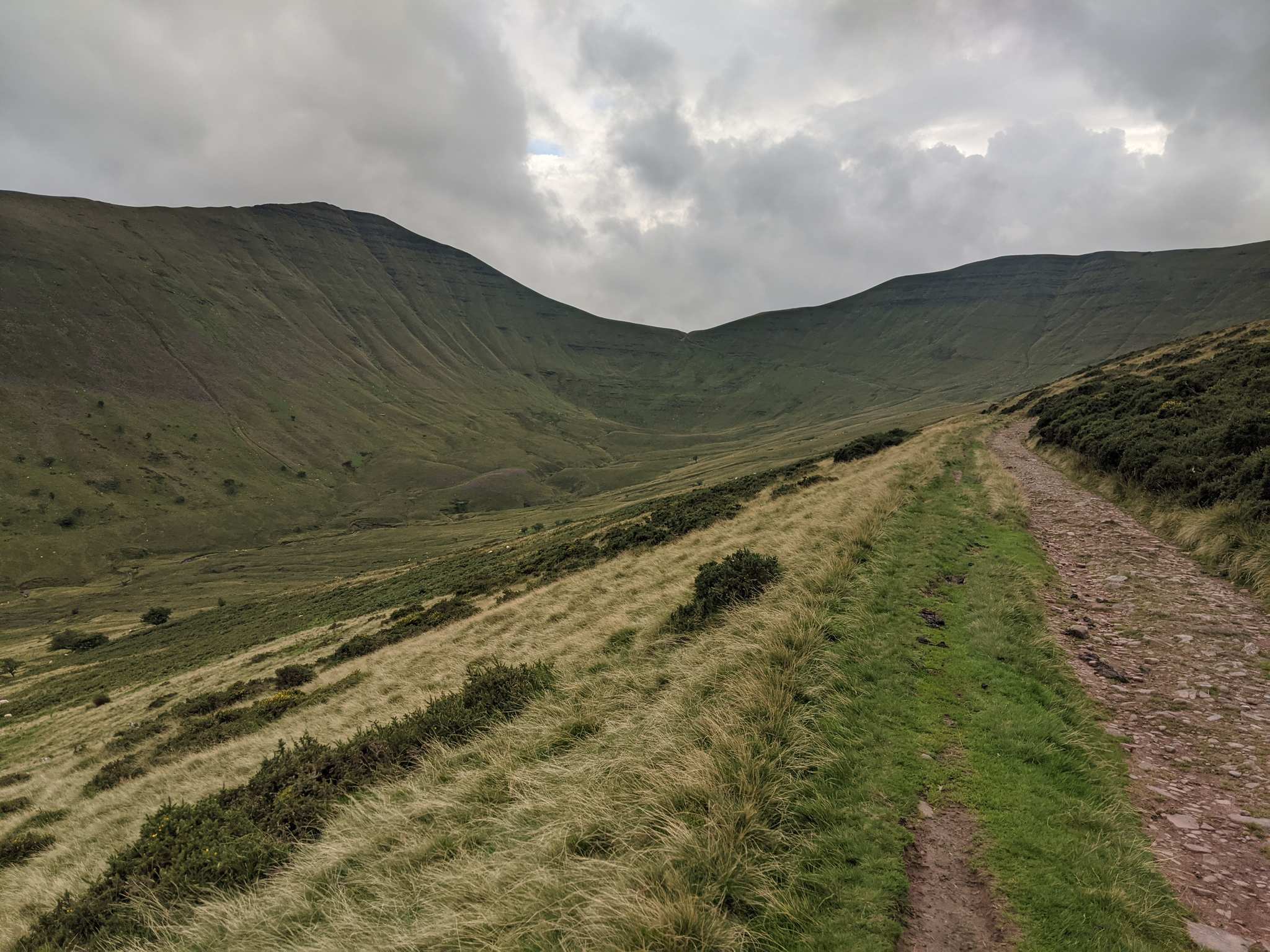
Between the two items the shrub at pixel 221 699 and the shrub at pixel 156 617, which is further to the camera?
the shrub at pixel 156 617

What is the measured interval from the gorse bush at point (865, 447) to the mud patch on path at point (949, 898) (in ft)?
107

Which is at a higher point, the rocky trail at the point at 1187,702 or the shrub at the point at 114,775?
the rocky trail at the point at 1187,702

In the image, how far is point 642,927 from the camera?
3.72 meters

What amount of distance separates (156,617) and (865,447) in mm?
96466

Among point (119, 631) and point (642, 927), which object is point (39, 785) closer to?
point (642, 927)

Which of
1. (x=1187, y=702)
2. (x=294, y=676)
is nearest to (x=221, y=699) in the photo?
(x=294, y=676)

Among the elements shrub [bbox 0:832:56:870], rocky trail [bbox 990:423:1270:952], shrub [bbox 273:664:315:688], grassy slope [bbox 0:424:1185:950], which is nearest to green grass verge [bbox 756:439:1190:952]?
grassy slope [bbox 0:424:1185:950]

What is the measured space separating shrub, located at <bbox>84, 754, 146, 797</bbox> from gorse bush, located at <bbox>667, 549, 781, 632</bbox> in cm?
1937

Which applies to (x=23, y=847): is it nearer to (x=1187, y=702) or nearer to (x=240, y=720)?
(x=240, y=720)

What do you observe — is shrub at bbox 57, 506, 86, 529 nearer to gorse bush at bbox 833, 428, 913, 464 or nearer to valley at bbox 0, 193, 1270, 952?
valley at bbox 0, 193, 1270, 952

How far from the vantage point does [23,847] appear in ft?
47.2

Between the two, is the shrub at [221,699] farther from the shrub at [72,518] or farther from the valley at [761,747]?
the shrub at [72,518]

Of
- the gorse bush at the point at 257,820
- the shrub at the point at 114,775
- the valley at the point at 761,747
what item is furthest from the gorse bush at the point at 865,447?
the shrub at the point at 114,775

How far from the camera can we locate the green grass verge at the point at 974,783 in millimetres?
4098
